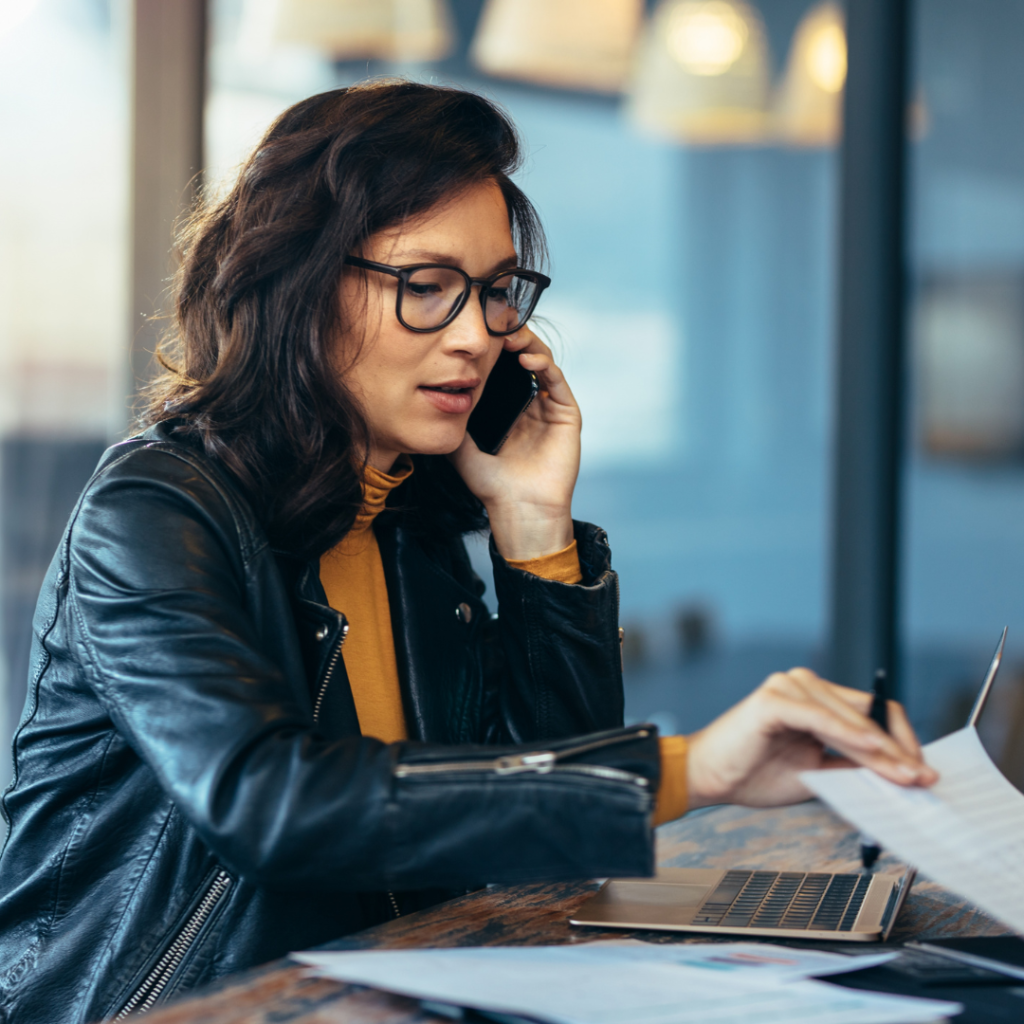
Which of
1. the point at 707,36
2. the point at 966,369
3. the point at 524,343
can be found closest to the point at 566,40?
the point at 707,36

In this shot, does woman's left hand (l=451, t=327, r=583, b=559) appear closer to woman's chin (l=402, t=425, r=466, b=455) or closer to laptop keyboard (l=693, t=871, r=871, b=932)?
woman's chin (l=402, t=425, r=466, b=455)

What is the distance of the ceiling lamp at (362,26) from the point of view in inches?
112

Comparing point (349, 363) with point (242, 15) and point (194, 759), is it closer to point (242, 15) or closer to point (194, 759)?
point (194, 759)

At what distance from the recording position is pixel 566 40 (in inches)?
115

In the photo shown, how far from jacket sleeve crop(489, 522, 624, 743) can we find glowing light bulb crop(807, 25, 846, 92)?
5.97 feet

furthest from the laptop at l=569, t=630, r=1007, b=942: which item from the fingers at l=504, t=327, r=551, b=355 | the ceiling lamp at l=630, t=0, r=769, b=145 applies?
the ceiling lamp at l=630, t=0, r=769, b=145

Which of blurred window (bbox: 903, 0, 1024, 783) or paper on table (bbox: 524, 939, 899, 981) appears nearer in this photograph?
paper on table (bbox: 524, 939, 899, 981)

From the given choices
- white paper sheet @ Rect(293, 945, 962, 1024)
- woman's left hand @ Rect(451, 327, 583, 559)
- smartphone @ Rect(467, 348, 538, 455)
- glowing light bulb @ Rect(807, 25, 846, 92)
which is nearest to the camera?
white paper sheet @ Rect(293, 945, 962, 1024)

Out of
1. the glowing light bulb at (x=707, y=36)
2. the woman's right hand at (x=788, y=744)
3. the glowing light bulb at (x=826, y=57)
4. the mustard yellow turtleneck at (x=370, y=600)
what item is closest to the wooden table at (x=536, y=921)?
the woman's right hand at (x=788, y=744)

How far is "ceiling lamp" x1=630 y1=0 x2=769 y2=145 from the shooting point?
2.86 metres

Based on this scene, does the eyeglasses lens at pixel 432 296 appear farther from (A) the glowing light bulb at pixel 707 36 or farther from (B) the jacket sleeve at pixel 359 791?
(A) the glowing light bulb at pixel 707 36

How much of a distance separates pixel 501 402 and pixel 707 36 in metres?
1.75

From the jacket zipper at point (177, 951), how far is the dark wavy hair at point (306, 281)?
336 mm

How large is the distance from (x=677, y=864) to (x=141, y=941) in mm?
558
